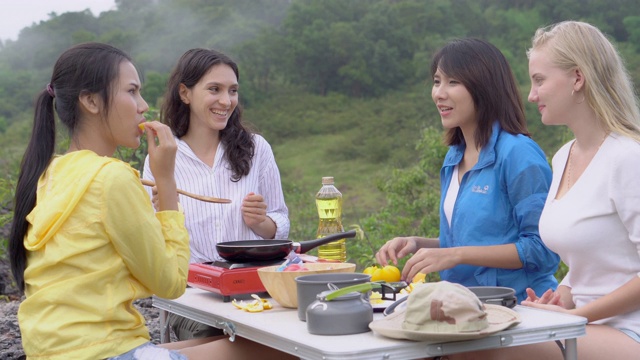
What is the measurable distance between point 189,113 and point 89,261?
1324mm

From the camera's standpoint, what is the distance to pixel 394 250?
8.72ft

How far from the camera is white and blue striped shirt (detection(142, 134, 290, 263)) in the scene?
9.85 feet

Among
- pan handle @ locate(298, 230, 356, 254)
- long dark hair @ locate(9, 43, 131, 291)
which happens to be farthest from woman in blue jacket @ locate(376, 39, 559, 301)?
long dark hair @ locate(9, 43, 131, 291)

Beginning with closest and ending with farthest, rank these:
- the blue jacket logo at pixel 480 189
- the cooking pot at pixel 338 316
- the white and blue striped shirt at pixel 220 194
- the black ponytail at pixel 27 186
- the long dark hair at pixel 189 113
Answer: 1. the cooking pot at pixel 338 316
2. the black ponytail at pixel 27 186
3. the blue jacket logo at pixel 480 189
4. the white and blue striped shirt at pixel 220 194
5. the long dark hair at pixel 189 113

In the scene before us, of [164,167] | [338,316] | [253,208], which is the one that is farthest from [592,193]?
[253,208]

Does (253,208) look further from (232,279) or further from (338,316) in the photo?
(338,316)

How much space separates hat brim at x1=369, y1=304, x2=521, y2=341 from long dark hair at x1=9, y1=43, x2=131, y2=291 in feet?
2.84

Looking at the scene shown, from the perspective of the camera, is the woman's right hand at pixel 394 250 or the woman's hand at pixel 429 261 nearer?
the woman's hand at pixel 429 261

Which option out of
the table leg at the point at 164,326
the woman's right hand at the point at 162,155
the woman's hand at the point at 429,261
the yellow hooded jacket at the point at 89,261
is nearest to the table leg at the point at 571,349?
the woman's hand at the point at 429,261

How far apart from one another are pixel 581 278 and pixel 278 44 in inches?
560

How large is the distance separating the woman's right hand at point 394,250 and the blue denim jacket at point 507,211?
0.54ft

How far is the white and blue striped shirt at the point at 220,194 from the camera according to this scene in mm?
3002

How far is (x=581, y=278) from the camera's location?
2.26 meters

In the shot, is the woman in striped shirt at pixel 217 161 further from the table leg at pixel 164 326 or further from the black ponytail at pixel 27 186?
the black ponytail at pixel 27 186
